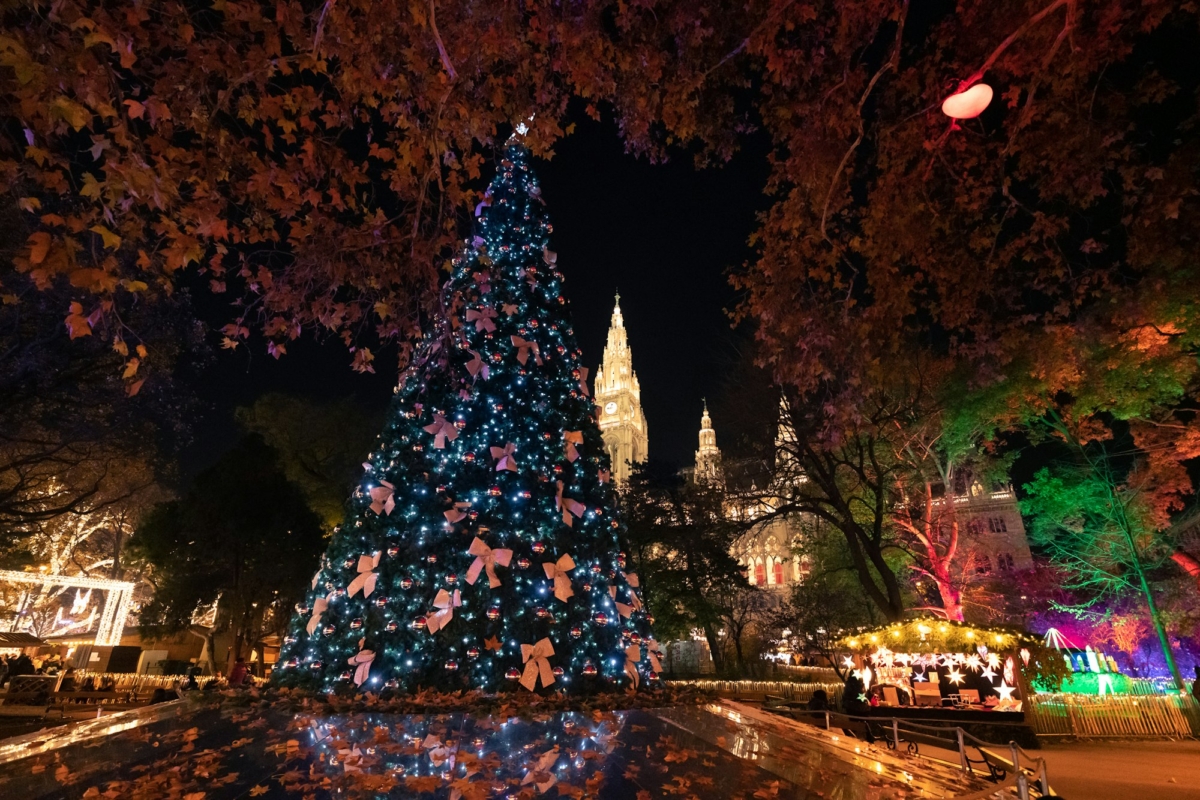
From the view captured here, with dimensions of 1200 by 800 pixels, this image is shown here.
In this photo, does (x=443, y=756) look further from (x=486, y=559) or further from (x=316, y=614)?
(x=316, y=614)

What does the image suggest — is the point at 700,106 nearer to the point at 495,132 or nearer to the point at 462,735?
the point at 495,132

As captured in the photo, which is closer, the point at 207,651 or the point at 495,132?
the point at 495,132

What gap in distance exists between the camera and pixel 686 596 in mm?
23250

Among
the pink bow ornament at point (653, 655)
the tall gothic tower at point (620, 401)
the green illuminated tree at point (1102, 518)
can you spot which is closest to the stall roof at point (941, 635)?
the green illuminated tree at point (1102, 518)

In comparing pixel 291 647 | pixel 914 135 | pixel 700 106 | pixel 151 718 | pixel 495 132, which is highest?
pixel 700 106

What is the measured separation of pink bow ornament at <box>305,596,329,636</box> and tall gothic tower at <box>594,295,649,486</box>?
72.5 metres

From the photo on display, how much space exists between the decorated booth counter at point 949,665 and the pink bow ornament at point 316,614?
11.3m

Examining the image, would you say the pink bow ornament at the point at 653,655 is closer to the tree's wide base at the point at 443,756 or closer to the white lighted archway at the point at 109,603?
the tree's wide base at the point at 443,756

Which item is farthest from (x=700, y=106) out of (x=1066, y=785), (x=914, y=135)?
(x=1066, y=785)

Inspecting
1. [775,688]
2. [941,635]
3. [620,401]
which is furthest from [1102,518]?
[620,401]

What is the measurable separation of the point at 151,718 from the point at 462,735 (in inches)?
129

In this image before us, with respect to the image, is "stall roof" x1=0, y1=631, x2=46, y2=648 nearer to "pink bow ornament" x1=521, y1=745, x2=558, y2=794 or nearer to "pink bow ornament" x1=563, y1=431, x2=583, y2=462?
"pink bow ornament" x1=563, y1=431, x2=583, y2=462

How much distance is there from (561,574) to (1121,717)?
47.7 ft

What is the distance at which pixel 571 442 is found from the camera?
Answer: 8.11 metres
